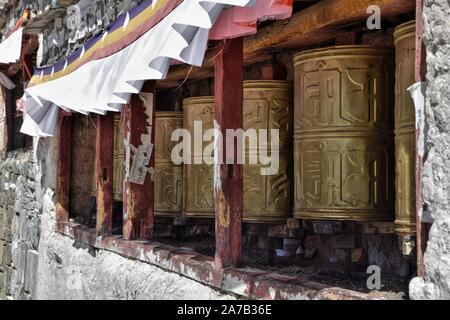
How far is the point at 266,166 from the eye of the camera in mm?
3873

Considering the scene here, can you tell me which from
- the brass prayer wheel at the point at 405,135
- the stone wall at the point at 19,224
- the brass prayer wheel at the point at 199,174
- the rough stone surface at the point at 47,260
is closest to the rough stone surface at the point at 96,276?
the rough stone surface at the point at 47,260

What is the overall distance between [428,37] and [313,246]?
2381 millimetres

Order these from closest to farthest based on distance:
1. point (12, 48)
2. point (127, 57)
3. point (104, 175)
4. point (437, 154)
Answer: point (437, 154) < point (127, 57) < point (104, 175) < point (12, 48)

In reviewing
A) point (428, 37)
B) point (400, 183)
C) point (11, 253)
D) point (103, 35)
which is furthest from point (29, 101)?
point (428, 37)

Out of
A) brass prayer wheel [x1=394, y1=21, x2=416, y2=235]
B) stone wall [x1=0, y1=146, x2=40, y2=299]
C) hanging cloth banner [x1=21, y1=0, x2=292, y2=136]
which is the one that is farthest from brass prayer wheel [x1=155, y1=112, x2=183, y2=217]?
brass prayer wheel [x1=394, y1=21, x2=416, y2=235]

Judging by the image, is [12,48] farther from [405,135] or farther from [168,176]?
[405,135]

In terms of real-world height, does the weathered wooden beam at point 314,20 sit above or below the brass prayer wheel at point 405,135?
above

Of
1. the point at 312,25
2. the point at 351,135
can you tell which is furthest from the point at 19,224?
the point at 351,135

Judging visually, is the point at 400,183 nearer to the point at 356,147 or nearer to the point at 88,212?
the point at 356,147

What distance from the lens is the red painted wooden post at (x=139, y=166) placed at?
453 centimetres

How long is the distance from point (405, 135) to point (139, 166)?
2281 millimetres

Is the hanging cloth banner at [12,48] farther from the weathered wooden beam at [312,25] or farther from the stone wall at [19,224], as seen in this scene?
the weathered wooden beam at [312,25]

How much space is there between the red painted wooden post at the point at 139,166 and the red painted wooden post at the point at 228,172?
139 centimetres

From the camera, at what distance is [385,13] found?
3.13 m
